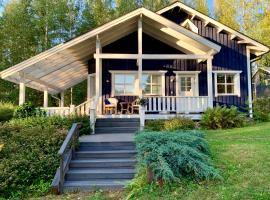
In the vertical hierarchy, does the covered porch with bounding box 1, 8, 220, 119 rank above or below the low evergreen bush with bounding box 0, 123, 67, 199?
above

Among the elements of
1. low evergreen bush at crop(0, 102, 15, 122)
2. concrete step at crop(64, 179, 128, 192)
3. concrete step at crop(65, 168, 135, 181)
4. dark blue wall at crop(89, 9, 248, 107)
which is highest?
dark blue wall at crop(89, 9, 248, 107)

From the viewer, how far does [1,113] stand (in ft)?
44.3

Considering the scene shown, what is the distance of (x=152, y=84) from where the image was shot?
15.4 metres

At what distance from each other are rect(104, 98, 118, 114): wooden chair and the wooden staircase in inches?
201

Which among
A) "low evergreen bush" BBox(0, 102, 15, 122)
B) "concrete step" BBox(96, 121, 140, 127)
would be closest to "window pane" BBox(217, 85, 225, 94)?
"concrete step" BBox(96, 121, 140, 127)

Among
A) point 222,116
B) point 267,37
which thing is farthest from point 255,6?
point 222,116

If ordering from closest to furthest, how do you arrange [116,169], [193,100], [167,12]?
[116,169]
[193,100]
[167,12]

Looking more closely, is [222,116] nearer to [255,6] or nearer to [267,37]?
[267,37]

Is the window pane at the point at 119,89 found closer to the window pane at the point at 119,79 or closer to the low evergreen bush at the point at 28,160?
the window pane at the point at 119,79

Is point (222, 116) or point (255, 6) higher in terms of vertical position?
point (255, 6)

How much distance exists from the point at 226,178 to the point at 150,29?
31.9ft

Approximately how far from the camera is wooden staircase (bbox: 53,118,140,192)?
6539 mm

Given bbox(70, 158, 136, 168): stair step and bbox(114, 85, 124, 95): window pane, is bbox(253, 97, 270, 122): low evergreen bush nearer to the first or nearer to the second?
bbox(114, 85, 124, 95): window pane

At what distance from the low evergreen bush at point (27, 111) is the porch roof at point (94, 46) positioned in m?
1.31
